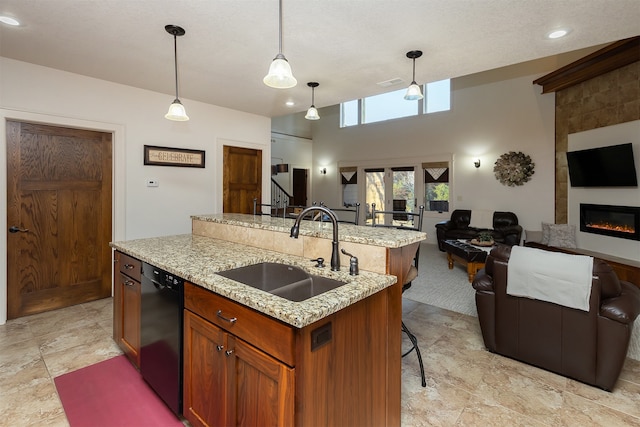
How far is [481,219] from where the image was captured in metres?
6.93

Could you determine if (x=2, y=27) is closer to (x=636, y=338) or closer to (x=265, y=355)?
(x=265, y=355)

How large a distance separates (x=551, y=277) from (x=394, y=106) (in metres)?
7.31

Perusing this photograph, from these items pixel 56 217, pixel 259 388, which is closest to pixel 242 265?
pixel 259 388

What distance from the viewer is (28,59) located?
315 centimetres

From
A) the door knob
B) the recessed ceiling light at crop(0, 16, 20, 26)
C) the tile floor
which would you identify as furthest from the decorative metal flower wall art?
the door knob

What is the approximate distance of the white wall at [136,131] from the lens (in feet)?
10.5

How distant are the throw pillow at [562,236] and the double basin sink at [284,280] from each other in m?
5.60

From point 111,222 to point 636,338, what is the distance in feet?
17.6

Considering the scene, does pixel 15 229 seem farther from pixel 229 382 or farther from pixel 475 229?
pixel 475 229

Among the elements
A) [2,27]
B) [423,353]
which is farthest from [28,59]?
[423,353]

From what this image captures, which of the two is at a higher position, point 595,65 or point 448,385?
point 595,65

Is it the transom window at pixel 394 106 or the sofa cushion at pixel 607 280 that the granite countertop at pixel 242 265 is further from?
the transom window at pixel 394 106

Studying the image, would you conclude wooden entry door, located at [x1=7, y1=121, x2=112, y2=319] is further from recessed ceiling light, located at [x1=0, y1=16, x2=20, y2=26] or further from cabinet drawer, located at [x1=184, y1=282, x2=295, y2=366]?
cabinet drawer, located at [x1=184, y1=282, x2=295, y2=366]

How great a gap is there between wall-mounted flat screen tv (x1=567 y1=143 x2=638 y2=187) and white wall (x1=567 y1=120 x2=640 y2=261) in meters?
0.08
